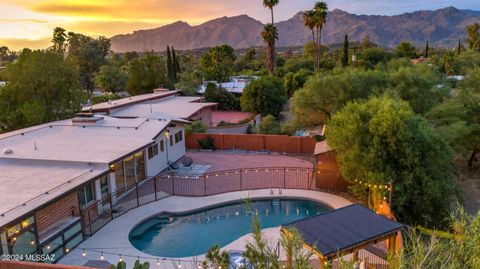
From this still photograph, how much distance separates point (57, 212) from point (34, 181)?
1666mm

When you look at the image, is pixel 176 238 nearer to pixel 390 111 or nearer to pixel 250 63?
pixel 390 111

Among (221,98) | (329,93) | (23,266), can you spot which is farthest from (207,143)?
(23,266)

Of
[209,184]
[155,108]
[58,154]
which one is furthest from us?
[155,108]

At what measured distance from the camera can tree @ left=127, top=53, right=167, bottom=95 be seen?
40.6 meters

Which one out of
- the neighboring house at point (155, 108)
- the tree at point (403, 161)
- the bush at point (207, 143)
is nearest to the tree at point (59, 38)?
the neighboring house at point (155, 108)

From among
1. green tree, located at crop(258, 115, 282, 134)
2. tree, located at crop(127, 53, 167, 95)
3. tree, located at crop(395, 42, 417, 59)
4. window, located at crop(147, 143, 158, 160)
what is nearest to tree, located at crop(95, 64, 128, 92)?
tree, located at crop(127, 53, 167, 95)

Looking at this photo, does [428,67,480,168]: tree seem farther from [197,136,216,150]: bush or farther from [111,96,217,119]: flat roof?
[111,96,217,119]: flat roof

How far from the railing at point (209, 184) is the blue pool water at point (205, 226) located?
1.36m

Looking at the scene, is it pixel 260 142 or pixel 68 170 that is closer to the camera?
pixel 68 170

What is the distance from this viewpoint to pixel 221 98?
3994cm

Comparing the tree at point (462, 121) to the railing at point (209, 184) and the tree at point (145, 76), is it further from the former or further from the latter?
the tree at point (145, 76)

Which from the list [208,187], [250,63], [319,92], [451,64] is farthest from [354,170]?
[250,63]

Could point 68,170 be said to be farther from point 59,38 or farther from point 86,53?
point 59,38

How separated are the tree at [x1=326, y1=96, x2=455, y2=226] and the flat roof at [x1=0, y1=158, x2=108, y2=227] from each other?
9.86m
